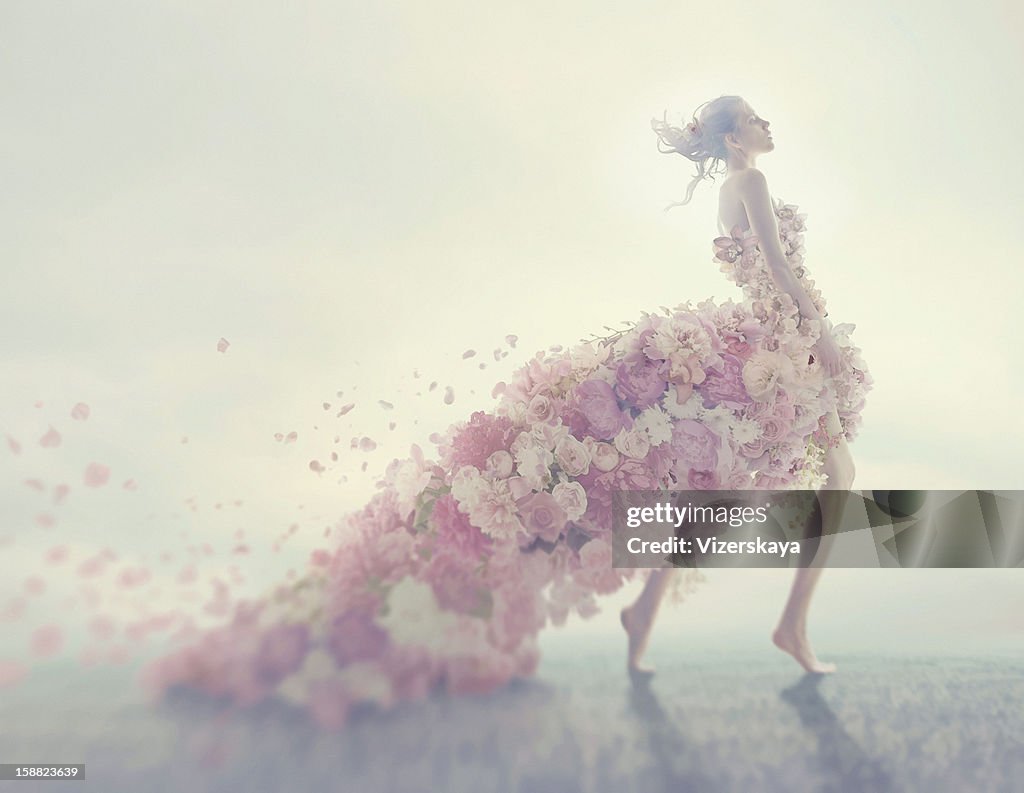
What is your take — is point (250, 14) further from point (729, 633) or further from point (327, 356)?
point (729, 633)

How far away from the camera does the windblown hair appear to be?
273 cm

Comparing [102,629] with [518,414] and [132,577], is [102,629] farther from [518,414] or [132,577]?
[518,414]

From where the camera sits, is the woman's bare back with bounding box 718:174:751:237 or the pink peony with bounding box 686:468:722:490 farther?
the woman's bare back with bounding box 718:174:751:237

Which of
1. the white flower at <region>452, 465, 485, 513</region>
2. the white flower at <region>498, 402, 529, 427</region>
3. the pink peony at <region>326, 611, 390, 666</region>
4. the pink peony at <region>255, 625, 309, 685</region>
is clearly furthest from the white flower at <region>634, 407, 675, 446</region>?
the pink peony at <region>255, 625, 309, 685</region>

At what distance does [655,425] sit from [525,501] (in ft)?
1.45

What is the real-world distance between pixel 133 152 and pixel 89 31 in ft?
1.54

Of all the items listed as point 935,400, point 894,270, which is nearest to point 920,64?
point 894,270

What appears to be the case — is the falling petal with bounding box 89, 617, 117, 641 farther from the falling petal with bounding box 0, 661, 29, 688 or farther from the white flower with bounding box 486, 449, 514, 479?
the white flower with bounding box 486, 449, 514, 479

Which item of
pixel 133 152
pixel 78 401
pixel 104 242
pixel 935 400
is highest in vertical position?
pixel 133 152

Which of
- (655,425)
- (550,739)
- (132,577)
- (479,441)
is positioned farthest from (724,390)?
(132,577)

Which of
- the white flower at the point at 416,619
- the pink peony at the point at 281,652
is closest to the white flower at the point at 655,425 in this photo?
the white flower at the point at 416,619

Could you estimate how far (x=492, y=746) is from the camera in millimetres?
2049

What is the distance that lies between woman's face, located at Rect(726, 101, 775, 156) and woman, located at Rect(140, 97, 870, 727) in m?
0.15

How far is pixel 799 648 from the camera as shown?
241 cm
